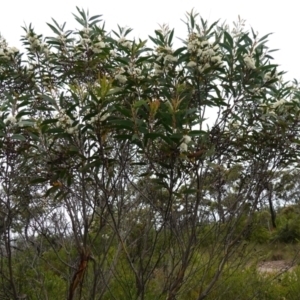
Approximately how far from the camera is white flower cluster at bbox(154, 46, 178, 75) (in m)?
3.03

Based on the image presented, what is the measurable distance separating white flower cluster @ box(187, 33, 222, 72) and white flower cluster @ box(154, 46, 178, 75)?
13cm

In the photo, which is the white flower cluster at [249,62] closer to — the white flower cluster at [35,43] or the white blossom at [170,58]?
the white blossom at [170,58]

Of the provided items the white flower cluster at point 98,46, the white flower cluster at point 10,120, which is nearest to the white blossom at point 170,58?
the white flower cluster at point 98,46

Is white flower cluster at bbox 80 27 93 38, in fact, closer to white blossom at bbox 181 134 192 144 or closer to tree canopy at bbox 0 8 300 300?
tree canopy at bbox 0 8 300 300

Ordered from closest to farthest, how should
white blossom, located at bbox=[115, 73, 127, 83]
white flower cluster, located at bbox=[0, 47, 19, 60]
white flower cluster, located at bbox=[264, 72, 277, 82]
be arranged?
white blossom, located at bbox=[115, 73, 127, 83] < white flower cluster, located at bbox=[264, 72, 277, 82] < white flower cluster, located at bbox=[0, 47, 19, 60]

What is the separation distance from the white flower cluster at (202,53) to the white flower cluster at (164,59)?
0.13 meters

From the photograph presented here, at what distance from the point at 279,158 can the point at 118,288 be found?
2.24m

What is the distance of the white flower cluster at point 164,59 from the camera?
303 cm

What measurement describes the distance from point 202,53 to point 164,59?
0.92 ft

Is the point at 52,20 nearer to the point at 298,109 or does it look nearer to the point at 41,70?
the point at 41,70

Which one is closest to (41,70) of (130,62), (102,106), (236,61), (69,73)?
(69,73)

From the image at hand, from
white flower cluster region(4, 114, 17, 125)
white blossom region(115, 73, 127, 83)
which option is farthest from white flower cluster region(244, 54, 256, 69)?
white flower cluster region(4, 114, 17, 125)

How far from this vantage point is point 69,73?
138 inches

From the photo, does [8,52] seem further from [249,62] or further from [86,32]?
[249,62]
